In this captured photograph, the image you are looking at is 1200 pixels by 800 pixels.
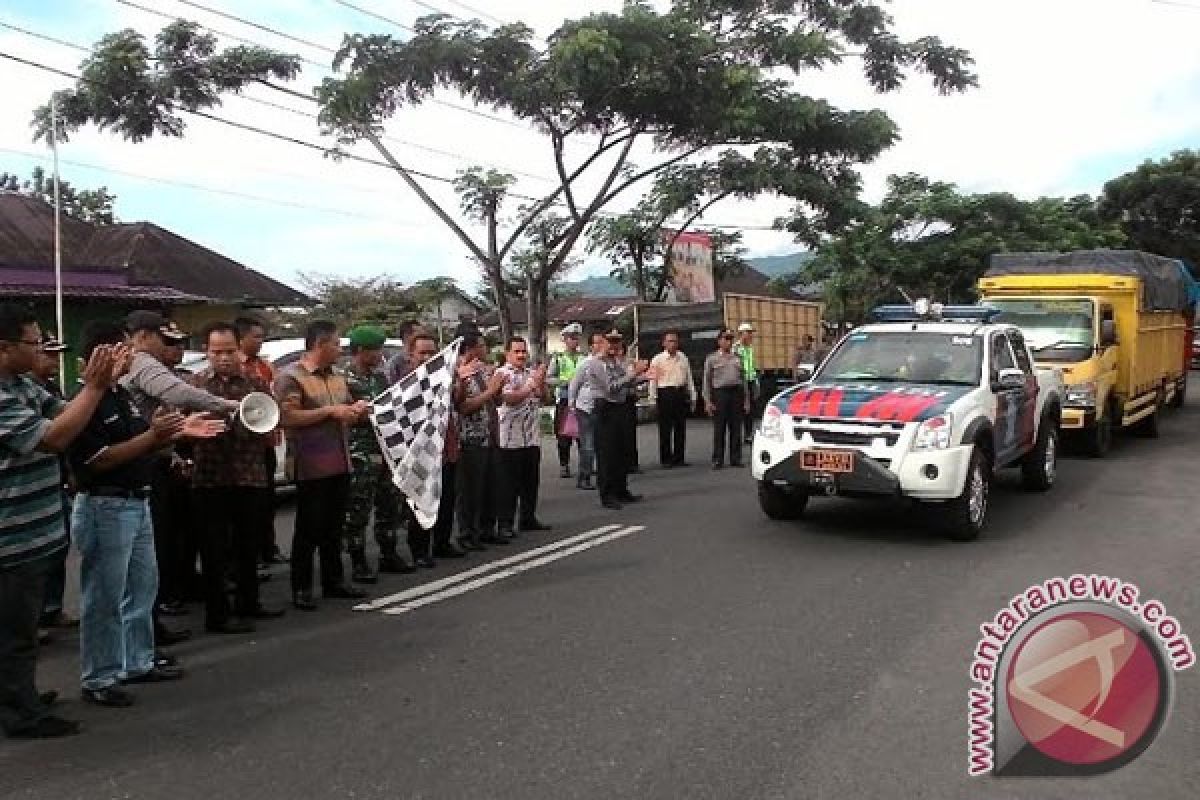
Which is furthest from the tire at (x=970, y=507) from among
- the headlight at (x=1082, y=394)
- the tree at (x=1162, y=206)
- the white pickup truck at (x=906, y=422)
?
the tree at (x=1162, y=206)

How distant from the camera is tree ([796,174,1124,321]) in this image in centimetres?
2766

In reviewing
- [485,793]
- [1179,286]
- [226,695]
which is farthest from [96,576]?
[1179,286]

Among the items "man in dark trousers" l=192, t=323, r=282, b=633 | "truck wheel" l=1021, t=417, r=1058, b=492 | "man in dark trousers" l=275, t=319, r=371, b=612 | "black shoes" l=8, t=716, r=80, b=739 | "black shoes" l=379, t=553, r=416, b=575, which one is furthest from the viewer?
"truck wheel" l=1021, t=417, r=1058, b=492

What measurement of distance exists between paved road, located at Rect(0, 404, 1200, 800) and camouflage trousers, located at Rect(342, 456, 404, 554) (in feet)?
1.12

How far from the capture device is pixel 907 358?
29.6 ft

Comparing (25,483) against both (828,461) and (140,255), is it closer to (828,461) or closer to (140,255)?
(828,461)

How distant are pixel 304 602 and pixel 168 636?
0.88 meters

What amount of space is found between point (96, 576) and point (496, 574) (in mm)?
2936

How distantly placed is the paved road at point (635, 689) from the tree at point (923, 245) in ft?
65.1

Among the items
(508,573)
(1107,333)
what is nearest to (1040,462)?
(1107,333)

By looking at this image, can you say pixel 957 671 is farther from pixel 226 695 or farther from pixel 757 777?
pixel 226 695

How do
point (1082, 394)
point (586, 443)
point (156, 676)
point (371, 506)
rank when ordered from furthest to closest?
1. point (1082, 394)
2. point (586, 443)
3. point (371, 506)
4. point (156, 676)

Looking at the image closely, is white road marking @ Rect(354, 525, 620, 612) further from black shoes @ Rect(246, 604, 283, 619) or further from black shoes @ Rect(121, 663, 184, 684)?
black shoes @ Rect(121, 663, 184, 684)

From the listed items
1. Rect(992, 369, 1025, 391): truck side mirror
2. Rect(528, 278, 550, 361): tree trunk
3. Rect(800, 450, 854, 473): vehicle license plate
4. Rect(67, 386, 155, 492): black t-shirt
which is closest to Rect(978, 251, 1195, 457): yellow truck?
Rect(992, 369, 1025, 391): truck side mirror
